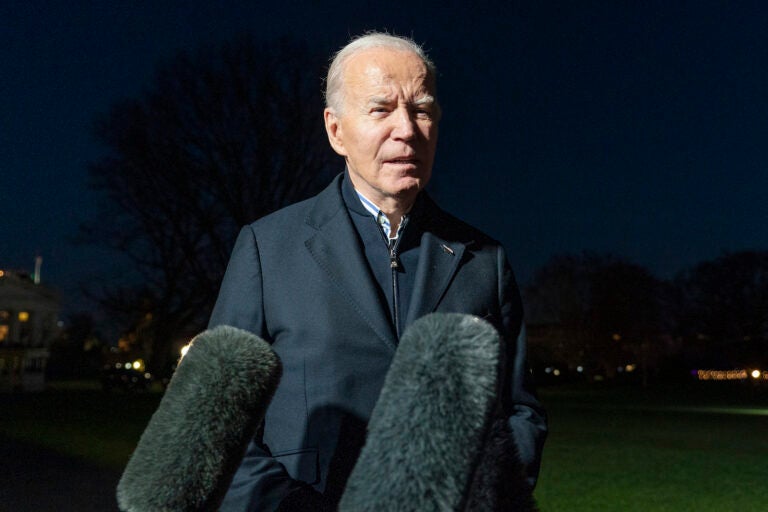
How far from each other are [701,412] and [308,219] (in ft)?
119

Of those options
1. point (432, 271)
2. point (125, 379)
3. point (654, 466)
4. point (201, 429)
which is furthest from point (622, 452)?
point (125, 379)

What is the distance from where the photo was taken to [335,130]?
7.91ft

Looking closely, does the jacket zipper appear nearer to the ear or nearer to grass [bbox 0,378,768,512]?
the ear

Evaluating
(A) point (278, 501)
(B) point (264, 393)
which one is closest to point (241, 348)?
(B) point (264, 393)

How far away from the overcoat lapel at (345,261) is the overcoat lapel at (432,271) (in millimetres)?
77

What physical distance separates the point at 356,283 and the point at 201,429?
2.69ft

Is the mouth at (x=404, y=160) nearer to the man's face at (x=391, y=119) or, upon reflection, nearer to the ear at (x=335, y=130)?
the man's face at (x=391, y=119)

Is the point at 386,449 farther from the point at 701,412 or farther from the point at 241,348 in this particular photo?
the point at 701,412

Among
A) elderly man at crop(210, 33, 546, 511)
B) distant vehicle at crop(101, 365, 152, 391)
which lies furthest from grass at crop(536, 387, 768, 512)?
distant vehicle at crop(101, 365, 152, 391)

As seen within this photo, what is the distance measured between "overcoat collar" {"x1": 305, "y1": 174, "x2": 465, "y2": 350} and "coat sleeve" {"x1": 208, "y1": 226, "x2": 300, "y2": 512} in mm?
175

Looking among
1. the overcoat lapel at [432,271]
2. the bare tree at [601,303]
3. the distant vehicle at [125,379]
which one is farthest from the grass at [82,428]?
the bare tree at [601,303]

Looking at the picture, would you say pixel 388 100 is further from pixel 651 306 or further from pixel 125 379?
pixel 651 306

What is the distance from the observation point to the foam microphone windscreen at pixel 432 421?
129cm

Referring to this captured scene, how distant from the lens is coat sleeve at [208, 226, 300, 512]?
195 cm
